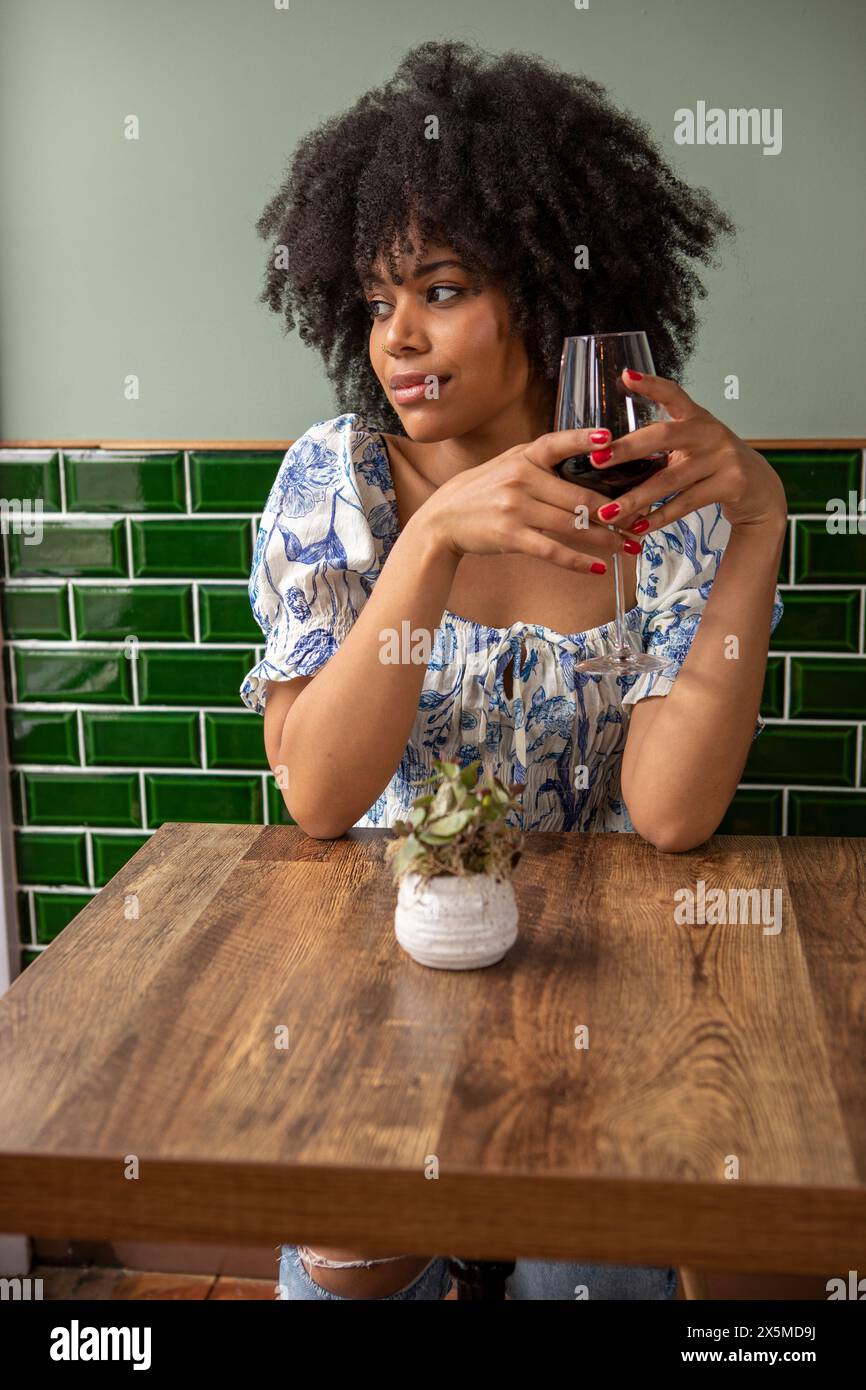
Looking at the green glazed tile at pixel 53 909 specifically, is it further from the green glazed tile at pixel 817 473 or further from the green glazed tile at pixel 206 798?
the green glazed tile at pixel 817 473

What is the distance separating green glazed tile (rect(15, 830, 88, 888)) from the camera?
2584 millimetres

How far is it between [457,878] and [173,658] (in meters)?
1.48

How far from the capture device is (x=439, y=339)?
157cm

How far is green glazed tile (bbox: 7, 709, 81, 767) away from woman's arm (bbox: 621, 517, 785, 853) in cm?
138

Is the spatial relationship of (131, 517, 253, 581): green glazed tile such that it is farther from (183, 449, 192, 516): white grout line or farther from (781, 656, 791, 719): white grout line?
(781, 656, 791, 719): white grout line

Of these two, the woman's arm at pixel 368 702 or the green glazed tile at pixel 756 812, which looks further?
the green glazed tile at pixel 756 812

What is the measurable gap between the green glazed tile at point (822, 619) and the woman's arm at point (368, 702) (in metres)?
1.08

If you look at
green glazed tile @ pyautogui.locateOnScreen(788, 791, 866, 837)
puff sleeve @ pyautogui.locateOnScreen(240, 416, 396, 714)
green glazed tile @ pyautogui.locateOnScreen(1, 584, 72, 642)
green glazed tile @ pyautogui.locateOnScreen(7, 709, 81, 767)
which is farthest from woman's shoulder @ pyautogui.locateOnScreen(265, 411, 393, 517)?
green glazed tile @ pyautogui.locateOnScreen(788, 791, 866, 837)

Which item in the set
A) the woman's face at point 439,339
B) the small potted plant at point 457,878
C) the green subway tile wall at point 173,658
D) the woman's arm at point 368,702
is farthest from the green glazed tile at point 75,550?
the small potted plant at point 457,878

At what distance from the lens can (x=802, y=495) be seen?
228 cm

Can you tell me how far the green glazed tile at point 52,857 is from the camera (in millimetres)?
2584
